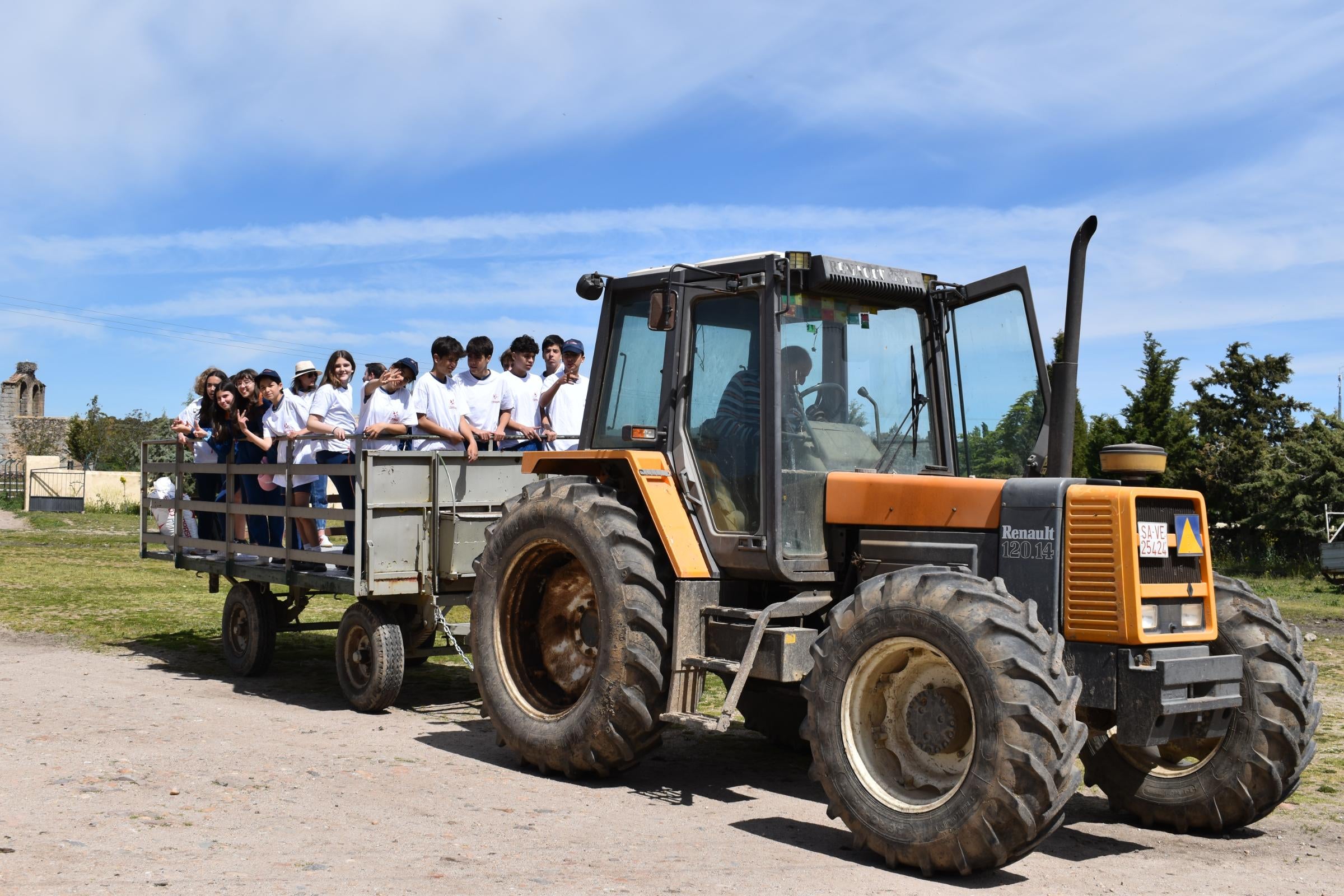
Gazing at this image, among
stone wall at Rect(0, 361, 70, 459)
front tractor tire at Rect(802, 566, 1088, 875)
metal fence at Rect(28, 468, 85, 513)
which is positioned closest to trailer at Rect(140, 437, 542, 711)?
front tractor tire at Rect(802, 566, 1088, 875)

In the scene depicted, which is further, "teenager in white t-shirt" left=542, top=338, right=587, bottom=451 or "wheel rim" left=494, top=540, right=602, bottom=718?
"teenager in white t-shirt" left=542, top=338, right=587, bottom=451

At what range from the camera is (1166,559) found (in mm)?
5512

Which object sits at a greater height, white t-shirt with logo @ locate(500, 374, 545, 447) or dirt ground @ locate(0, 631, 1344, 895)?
white t-shirt with logo @ locate(500, 374, 545, 447)

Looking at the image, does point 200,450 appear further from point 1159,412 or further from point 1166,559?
point 1159,412

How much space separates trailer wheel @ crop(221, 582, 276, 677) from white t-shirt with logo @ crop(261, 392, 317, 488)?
930 mm

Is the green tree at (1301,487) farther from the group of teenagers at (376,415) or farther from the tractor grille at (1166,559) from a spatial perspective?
the tractor grille at (1166,559)

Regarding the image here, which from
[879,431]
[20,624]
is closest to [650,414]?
[879,431]

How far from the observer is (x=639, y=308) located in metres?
7.39

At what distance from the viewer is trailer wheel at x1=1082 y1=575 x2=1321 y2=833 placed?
5.68m

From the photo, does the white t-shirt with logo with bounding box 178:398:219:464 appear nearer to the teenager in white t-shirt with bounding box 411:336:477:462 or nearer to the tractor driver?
the teenager in white t-shirt with bounding box 411:336:477:462

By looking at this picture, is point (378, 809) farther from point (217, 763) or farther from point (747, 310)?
point (747, 310)

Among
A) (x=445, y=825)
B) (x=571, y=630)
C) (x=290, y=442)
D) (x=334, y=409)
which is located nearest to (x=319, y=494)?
(x=290, y=442)

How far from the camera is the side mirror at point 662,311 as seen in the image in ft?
21.0

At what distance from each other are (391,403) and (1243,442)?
26.1 m
